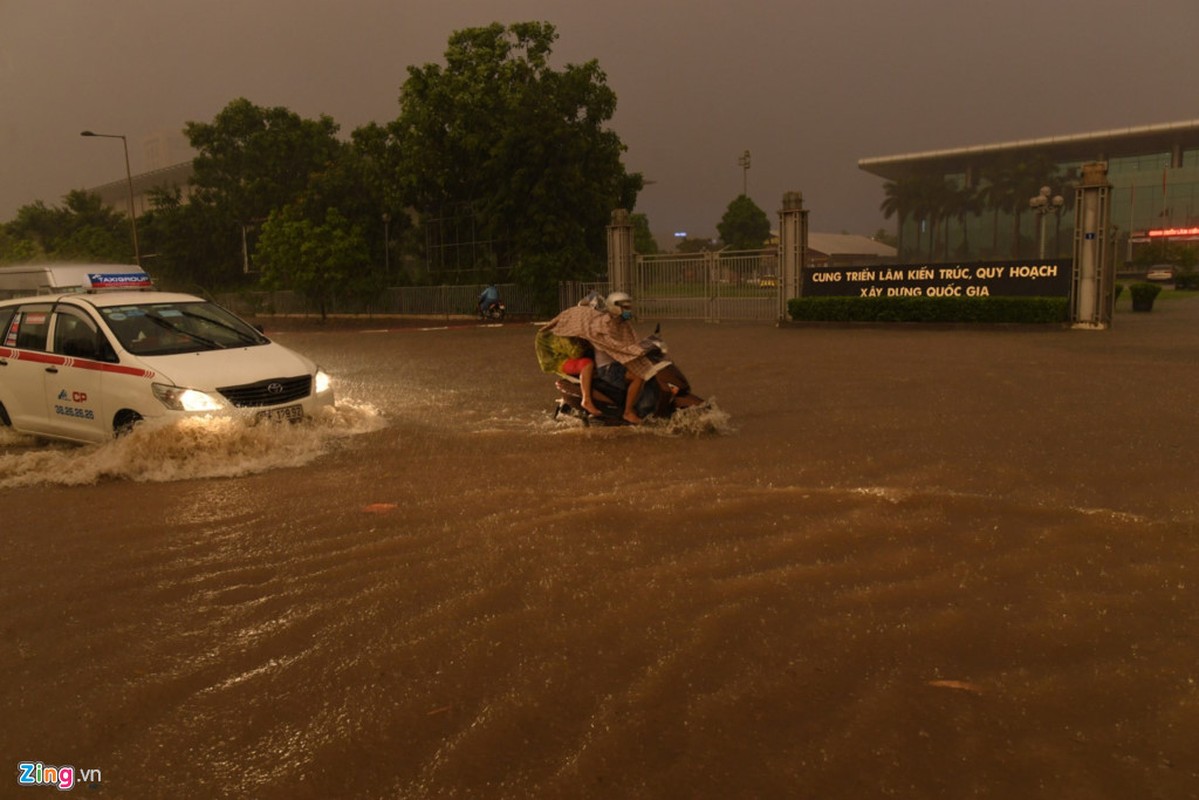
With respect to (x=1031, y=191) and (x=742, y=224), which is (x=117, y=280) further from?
(x=1031, y=191)

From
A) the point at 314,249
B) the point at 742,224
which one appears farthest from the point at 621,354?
the point at 742,224

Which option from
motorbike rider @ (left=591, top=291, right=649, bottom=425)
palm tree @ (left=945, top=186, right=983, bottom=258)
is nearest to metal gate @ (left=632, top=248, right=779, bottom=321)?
motorbike rider @ (left=591, top=291, right=649, bottom=425)

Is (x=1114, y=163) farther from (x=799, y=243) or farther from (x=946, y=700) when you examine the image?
(x=946, y=700)

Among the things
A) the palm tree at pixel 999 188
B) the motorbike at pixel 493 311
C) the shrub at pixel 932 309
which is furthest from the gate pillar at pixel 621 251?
the palm tree at pixel 999 188

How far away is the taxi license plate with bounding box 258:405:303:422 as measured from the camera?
808cm

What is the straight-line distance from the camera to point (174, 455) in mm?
7602

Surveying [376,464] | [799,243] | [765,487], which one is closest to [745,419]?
[765,487]

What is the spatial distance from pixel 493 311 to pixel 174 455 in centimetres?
2717

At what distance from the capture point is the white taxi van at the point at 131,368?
786 centimetres

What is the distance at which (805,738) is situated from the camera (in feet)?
10.1

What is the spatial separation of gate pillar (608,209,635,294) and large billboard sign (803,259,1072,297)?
7.00 m

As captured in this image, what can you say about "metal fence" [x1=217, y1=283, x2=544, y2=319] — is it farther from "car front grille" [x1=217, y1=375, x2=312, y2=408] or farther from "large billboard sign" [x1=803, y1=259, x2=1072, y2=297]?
"car front grille" [x1=217, y1=375, x2=312, y2=408]

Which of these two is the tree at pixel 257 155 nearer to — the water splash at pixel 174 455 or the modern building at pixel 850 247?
the water splash at pixel 174 455

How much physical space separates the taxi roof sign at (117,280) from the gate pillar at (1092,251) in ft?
66.6
